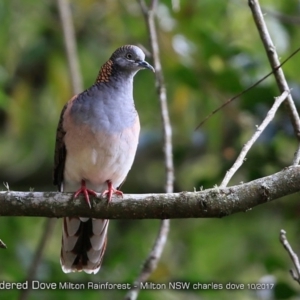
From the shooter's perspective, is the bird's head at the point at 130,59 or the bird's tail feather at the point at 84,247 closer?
the bird's head at the point at 130,59

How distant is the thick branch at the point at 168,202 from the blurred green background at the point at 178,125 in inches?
78.2

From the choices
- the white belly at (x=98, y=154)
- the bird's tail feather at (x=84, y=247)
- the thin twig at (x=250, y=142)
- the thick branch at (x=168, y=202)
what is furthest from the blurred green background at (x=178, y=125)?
the thick branch at (x=168, y=202)

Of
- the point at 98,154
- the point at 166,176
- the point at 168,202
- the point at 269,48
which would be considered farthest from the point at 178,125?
the point at 168,202

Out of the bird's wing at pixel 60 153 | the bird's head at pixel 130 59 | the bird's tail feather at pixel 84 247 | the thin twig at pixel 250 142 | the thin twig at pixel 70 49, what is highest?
the thin twig at pixel 70 49

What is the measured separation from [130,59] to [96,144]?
2.33 ft

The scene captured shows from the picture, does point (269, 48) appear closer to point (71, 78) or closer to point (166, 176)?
point (166, 176)

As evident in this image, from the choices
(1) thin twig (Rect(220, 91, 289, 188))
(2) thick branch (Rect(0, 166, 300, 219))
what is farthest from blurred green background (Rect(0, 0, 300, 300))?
(2) thick branch (Rect(0, 166, 300, 219))

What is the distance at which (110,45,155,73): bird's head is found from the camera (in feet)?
13.9

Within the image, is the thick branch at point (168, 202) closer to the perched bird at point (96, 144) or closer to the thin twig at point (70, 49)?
the perched bird at point (96, 144)

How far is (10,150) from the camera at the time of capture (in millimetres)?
7039

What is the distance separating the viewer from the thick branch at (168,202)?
2939 millimetres

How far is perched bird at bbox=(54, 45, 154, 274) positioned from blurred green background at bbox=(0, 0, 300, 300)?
90 centimetres

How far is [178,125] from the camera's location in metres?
6.08

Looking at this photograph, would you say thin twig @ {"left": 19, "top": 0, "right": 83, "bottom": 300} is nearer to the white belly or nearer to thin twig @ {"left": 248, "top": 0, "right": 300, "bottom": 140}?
the white belly
